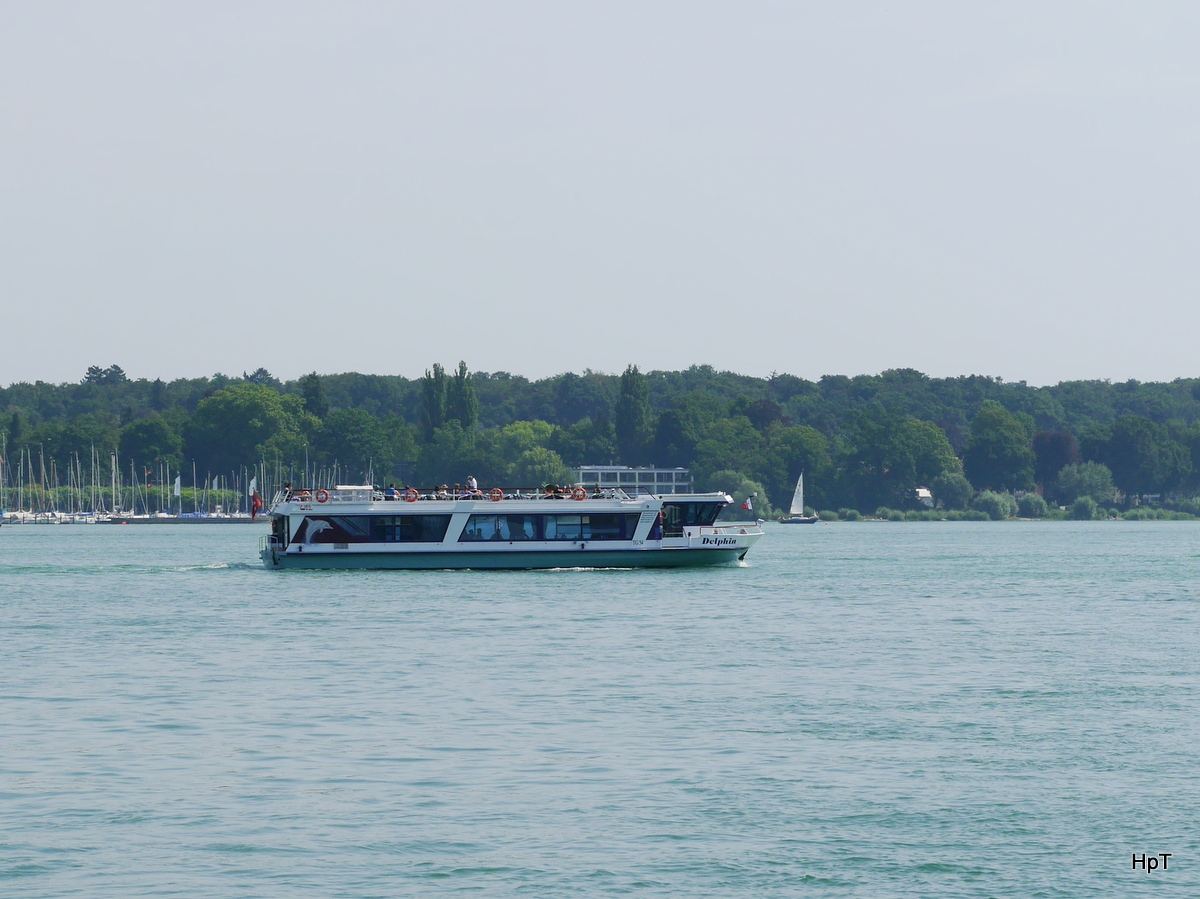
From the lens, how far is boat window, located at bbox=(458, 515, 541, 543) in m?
84.4

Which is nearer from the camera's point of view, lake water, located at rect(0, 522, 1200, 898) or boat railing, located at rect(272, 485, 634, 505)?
lake water, located at rect(0, 522, 1200, 898)

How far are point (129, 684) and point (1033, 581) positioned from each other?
57352 millimetres

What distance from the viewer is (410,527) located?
8406 centimetres

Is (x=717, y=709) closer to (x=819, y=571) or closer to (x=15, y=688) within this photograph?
(x=15, y=688)

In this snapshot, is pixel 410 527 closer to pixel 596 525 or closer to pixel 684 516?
pixel 596 525

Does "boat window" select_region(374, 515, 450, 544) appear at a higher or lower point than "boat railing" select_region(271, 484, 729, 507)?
lower

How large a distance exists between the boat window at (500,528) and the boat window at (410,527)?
3.68ft

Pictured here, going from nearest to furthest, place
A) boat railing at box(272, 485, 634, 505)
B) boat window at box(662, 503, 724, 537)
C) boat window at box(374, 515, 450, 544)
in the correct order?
boat window at box(374, 515, 450, 544) < boat railing at box(272, 485, 634, 505) < boat window at box(662, 503, 724, 537)

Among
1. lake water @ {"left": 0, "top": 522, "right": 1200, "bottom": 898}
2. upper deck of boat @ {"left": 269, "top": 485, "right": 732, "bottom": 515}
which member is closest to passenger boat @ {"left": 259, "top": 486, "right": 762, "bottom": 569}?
upper deck of boat @ {"left": 269, "top": 485, "right": 732, "bottom": 515}

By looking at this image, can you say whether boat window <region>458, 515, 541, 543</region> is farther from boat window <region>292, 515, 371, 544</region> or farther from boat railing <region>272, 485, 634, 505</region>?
boat window <region>292, 515, 371, 544</region>

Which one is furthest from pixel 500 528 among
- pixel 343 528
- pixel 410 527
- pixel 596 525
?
pixel 343 528

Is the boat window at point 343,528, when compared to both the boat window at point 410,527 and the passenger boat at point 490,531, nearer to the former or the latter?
the passenger boat at point 490,531

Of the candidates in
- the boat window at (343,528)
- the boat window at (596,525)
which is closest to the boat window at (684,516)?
the boat window at (596,525)

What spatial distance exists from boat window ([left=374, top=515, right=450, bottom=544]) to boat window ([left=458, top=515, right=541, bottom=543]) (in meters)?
1.12
